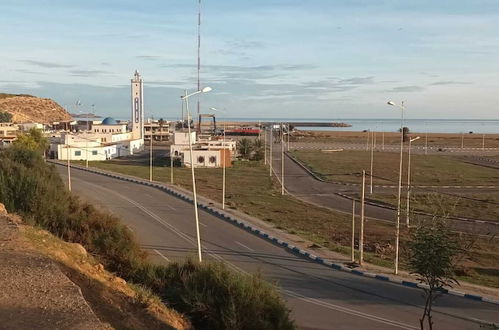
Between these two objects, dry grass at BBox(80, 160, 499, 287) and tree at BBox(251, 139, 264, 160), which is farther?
tree at BBox(251, 139, 264, 160)

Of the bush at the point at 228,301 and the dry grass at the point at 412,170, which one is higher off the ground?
the bush at the point at 228,301

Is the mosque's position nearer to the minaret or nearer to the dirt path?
the minaret

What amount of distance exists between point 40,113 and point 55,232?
186 m

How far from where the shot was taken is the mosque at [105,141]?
67938 millimetres

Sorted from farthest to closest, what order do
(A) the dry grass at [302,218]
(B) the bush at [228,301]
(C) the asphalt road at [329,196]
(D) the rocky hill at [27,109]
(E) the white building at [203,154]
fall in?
(D) the rocky hill at [27,109] < (E) the white building at [203,154] < (C) the asphalt road at [329,196] < (A) the dry grass at [302,218] < (B) the bush at [228,301]

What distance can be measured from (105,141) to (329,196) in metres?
45.3

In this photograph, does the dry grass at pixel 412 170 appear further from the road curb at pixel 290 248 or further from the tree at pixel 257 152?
the road curb at pixel 290 248

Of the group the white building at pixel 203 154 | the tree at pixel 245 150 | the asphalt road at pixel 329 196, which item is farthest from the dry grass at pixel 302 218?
the tree at pixel 245 150

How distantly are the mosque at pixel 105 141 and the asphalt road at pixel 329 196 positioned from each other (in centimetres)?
2288

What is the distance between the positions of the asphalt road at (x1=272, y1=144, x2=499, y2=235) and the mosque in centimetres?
2288

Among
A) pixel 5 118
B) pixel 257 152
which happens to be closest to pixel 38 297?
pixel 257 152

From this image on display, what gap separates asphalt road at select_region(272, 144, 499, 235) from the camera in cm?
3066

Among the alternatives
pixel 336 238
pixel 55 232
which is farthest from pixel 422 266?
pixel 336 238

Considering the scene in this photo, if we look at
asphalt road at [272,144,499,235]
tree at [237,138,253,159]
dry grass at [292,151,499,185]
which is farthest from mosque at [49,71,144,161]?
dry grass at [292,151,499,185]
